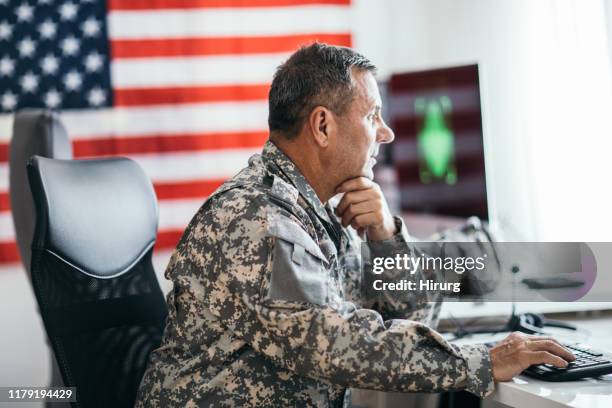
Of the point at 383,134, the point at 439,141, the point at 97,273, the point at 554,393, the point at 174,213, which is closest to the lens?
the point at 554,393

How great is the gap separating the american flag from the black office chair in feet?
4.92

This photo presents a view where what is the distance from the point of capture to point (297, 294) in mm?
1064

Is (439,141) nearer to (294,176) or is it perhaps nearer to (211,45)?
(294,176)

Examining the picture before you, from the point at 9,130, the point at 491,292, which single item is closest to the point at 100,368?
the point at 491,292

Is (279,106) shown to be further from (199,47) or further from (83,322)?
(199,47)

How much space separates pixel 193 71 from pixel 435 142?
1297mm

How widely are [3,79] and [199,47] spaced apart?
31.7 inches

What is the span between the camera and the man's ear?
1.30m

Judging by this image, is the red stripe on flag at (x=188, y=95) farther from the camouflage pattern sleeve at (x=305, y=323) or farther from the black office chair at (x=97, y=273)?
the camouflage pattern sleeve at (x=305, y=323)

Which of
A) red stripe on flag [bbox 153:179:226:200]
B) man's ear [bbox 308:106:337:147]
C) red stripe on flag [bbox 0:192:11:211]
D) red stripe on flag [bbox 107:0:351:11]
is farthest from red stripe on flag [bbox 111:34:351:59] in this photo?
man's ear [bbox 308:106:337:147]

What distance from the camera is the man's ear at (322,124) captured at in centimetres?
130

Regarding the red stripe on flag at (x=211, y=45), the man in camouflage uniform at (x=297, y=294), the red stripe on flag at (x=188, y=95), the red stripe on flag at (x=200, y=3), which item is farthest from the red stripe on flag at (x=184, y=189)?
the man in camouflage uniform at (x=297, y=294)

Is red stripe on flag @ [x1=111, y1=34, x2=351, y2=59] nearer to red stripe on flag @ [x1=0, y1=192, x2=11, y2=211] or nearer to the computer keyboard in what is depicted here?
red stripe on flag @ [x1=0, y1=192, x2=11, y2=211]

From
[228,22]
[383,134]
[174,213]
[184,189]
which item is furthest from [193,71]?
[383,134]
